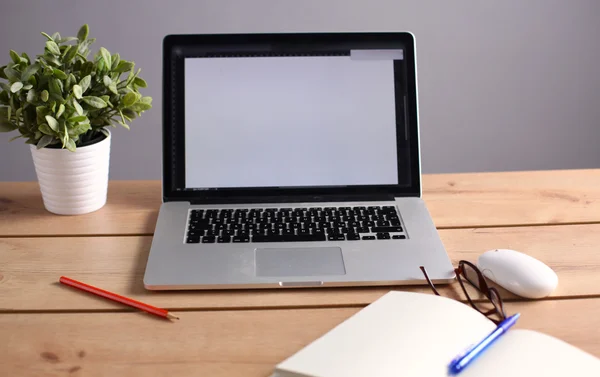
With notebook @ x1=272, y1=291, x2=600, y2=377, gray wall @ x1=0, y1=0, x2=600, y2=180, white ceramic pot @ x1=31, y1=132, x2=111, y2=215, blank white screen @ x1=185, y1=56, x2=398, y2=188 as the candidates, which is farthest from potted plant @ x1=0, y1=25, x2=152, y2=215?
gray wall @ x1=0, y1=0, x2=600, y2=180

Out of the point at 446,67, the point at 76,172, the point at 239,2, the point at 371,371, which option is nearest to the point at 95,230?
the point at 76,172

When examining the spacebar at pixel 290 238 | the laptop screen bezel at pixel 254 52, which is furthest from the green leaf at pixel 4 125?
the spacebar at pixel 290 238

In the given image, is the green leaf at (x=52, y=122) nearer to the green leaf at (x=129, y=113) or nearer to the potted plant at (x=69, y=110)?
the potted plant at (x=69, y=110)

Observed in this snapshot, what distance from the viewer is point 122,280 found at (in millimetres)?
882

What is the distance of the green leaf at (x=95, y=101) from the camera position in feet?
3.21

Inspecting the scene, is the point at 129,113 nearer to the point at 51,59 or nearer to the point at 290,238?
the point at 51,59

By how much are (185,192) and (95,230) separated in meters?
0.15

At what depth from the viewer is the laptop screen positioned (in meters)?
1.09

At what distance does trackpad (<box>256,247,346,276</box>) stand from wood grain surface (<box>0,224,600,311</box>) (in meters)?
0.03

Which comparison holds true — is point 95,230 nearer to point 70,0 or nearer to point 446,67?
point 70,0

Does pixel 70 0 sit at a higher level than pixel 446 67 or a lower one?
higher

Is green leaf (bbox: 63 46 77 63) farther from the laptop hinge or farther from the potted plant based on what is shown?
the laptop hinge

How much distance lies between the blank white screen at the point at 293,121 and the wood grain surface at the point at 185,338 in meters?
0.33

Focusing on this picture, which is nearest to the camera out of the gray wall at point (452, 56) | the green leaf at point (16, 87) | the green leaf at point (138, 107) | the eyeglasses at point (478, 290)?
the eyeglasses at point (478, 290)
